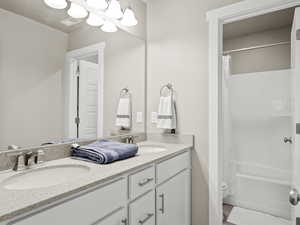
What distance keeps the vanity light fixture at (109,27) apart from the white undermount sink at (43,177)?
3.78 ft

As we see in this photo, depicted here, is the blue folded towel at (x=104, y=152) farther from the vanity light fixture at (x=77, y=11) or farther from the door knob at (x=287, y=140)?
the door knob at (x=287, y=140)

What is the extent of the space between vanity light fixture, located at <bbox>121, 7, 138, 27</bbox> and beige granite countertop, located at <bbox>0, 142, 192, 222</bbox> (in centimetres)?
129

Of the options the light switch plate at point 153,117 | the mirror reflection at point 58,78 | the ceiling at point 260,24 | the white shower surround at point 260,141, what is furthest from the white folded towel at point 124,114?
the ceiling at point 260,24

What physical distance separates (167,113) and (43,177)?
1117mm

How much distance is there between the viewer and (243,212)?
2.23m

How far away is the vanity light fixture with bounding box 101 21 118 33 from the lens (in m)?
1.65

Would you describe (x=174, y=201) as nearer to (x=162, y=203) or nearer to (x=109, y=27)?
(x=162, y=203)

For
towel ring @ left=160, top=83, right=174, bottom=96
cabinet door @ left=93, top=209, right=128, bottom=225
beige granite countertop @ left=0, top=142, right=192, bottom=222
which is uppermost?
towel ring @ left=160, top=83, right=174, bottom=96

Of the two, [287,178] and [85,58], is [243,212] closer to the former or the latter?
[287,178]

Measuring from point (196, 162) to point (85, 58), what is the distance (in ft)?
4.24

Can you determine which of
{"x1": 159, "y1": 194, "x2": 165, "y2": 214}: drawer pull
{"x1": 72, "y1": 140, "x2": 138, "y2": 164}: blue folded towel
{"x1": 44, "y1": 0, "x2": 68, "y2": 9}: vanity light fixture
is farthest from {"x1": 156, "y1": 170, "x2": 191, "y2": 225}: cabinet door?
{"x1": 44, "y1": 0, "x2": 68, "y2": 9}: vanity light fixture

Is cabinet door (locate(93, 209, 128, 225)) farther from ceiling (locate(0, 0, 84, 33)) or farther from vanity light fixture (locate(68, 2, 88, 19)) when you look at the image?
vanity light fixture (locate(68, 2, 88, 19))

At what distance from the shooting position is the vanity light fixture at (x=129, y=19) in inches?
70.0

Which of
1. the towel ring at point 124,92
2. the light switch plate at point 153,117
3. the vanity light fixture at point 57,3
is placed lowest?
the light switch plate at point 153,117
